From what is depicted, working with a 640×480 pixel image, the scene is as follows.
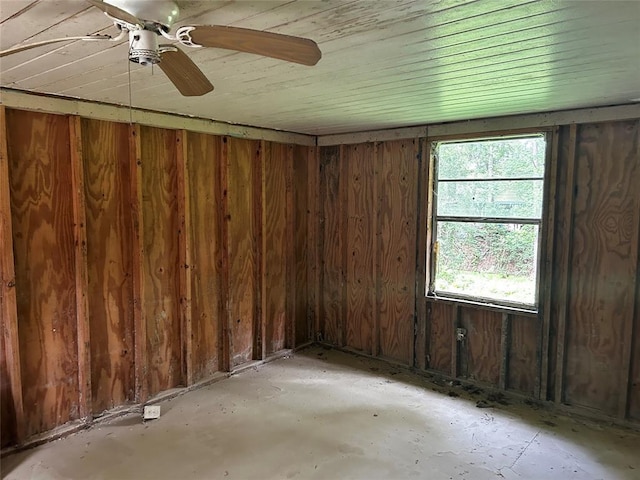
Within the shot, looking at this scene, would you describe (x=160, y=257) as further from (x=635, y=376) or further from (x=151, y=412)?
(x=635, y=376)

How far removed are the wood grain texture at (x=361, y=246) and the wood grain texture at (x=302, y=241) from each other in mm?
463

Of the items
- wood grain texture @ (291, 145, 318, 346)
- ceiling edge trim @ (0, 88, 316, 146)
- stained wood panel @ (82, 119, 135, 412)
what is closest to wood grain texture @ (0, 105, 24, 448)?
ceiling edge trim @ (0, 88, 316, 146)

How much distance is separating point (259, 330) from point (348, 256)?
124 cm

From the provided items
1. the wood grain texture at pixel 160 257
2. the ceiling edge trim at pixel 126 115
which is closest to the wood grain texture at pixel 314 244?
the ceiling edge trim at pixel 126 115

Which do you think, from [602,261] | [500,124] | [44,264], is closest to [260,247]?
[44,264]

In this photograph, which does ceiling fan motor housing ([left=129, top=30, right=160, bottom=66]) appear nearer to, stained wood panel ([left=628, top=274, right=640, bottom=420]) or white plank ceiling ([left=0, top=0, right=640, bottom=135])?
white plank ceiling ([left=0, top=0, right=640, bottom=135])

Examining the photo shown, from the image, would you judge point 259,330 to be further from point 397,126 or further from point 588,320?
point 588,320


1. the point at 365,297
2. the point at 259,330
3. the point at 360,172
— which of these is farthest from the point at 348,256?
the point at 259,330

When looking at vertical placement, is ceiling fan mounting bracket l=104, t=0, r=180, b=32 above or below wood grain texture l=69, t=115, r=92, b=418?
above

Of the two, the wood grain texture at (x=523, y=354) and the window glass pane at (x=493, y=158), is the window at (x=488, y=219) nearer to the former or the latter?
the window glass pane at (x=493, y=158)

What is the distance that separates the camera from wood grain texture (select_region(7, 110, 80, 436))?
2.71 meters

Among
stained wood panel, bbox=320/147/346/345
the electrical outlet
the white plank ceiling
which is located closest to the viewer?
the white plank ceiling

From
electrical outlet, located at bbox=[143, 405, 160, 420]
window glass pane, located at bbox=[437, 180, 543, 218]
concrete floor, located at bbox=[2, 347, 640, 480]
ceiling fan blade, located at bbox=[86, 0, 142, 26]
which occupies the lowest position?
concrete floor, located at bbox=[2, 347, 640, 480]

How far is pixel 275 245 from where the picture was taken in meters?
4.44
